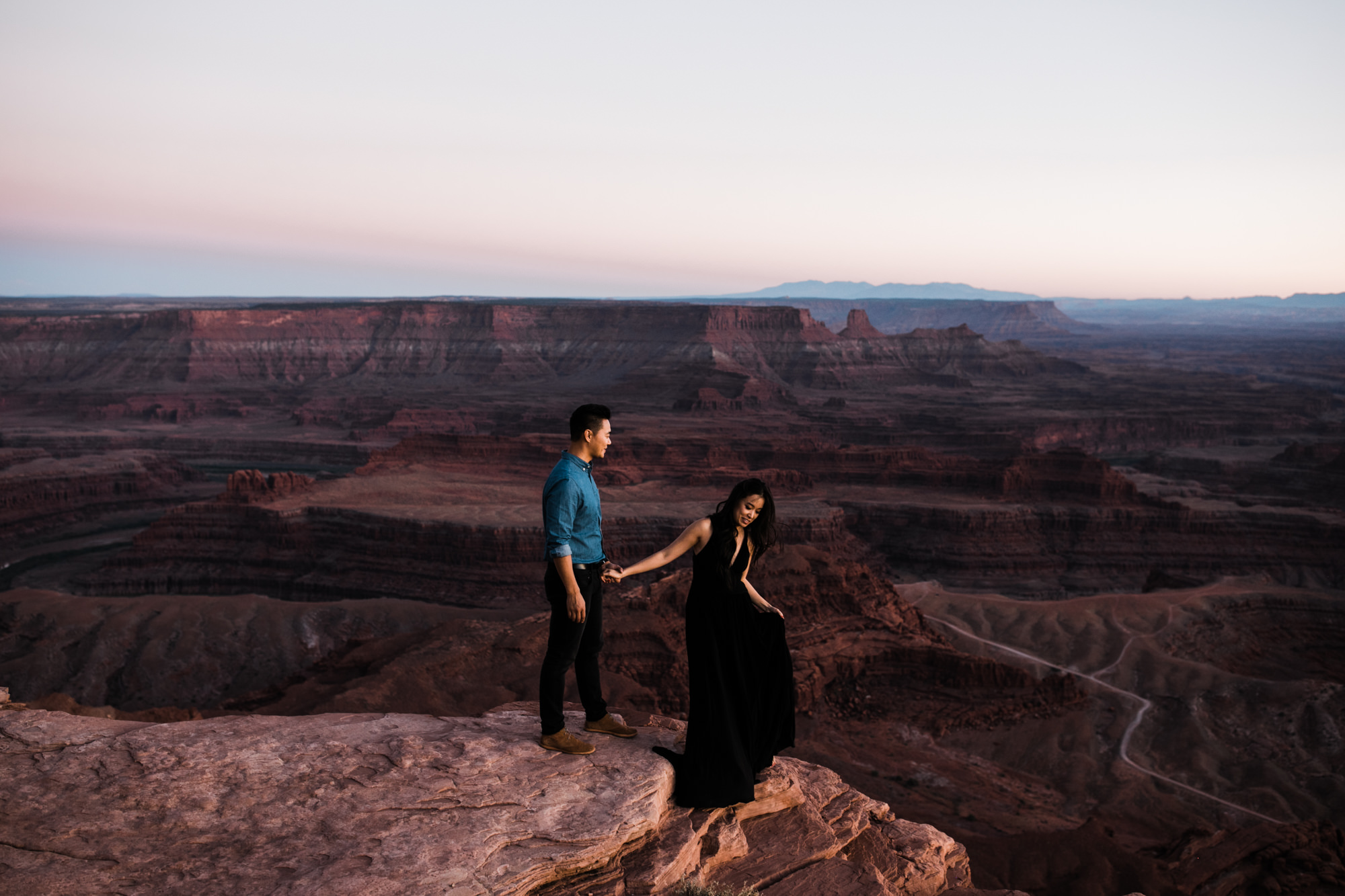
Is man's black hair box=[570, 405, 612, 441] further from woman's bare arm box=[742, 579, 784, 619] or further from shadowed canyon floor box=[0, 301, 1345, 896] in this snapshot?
shadowed canyon floor box=[0, 301, 1345, 896]

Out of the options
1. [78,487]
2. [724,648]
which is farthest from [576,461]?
[78,487]

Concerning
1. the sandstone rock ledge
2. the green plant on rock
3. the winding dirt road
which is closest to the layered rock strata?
the winding dirt road

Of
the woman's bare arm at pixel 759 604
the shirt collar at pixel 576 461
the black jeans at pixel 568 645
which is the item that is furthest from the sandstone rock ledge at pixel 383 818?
the shirt collar at pixel 576 461

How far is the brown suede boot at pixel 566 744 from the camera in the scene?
6.64m

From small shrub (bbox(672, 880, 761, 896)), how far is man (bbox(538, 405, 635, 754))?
1243 mm

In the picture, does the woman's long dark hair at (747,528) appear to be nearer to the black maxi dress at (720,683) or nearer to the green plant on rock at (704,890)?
the black maxi dress at (720,683)

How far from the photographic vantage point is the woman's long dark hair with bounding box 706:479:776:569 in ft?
20.5

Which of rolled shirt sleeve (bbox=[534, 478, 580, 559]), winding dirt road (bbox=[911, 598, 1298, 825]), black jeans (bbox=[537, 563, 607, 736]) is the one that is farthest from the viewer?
winding dirt road (bbox=[911, 598, 1298, 825])

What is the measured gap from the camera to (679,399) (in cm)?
11256

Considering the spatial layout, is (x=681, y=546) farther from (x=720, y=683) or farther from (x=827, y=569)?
(x=827, y=569)

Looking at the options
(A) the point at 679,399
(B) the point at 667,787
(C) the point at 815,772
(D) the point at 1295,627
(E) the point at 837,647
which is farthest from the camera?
(A) the point at 679,399

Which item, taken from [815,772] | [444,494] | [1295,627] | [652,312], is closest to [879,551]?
[1295,627]

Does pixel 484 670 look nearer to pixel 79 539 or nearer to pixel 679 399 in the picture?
pixel 79 539

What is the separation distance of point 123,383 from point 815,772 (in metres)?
140
